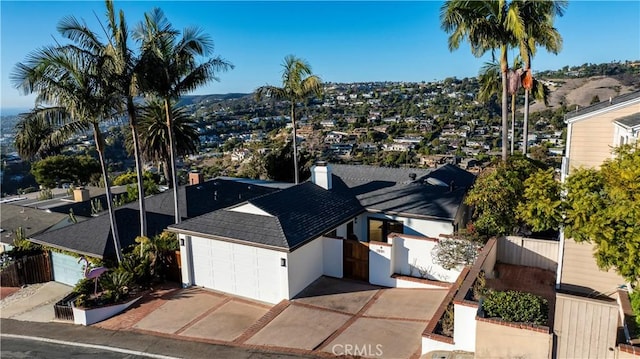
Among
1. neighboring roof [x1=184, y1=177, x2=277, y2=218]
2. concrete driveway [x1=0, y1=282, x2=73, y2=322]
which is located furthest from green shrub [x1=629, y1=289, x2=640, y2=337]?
neighboring roof [x1=184, y1=177, x2=277, y2=218]

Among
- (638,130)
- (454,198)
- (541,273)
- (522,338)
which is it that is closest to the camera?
(522,338)

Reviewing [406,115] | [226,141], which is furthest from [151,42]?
[406,115]

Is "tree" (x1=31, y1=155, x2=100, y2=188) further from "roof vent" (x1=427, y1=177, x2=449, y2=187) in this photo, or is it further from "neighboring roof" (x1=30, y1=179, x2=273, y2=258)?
"roof vent" (x1=427, y1=177, x2=449, y2=187)

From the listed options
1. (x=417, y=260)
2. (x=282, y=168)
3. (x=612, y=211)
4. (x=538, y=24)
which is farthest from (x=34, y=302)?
(x=538, y=24)

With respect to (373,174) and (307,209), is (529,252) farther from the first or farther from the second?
(373,174)

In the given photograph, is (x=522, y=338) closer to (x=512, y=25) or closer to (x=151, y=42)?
(x=512, y=25)

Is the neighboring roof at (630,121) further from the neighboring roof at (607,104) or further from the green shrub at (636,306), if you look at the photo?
the green shrub at (636,306)

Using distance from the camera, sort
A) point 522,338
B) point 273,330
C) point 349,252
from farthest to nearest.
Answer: point 349,252, point 273,330, point 522,338
